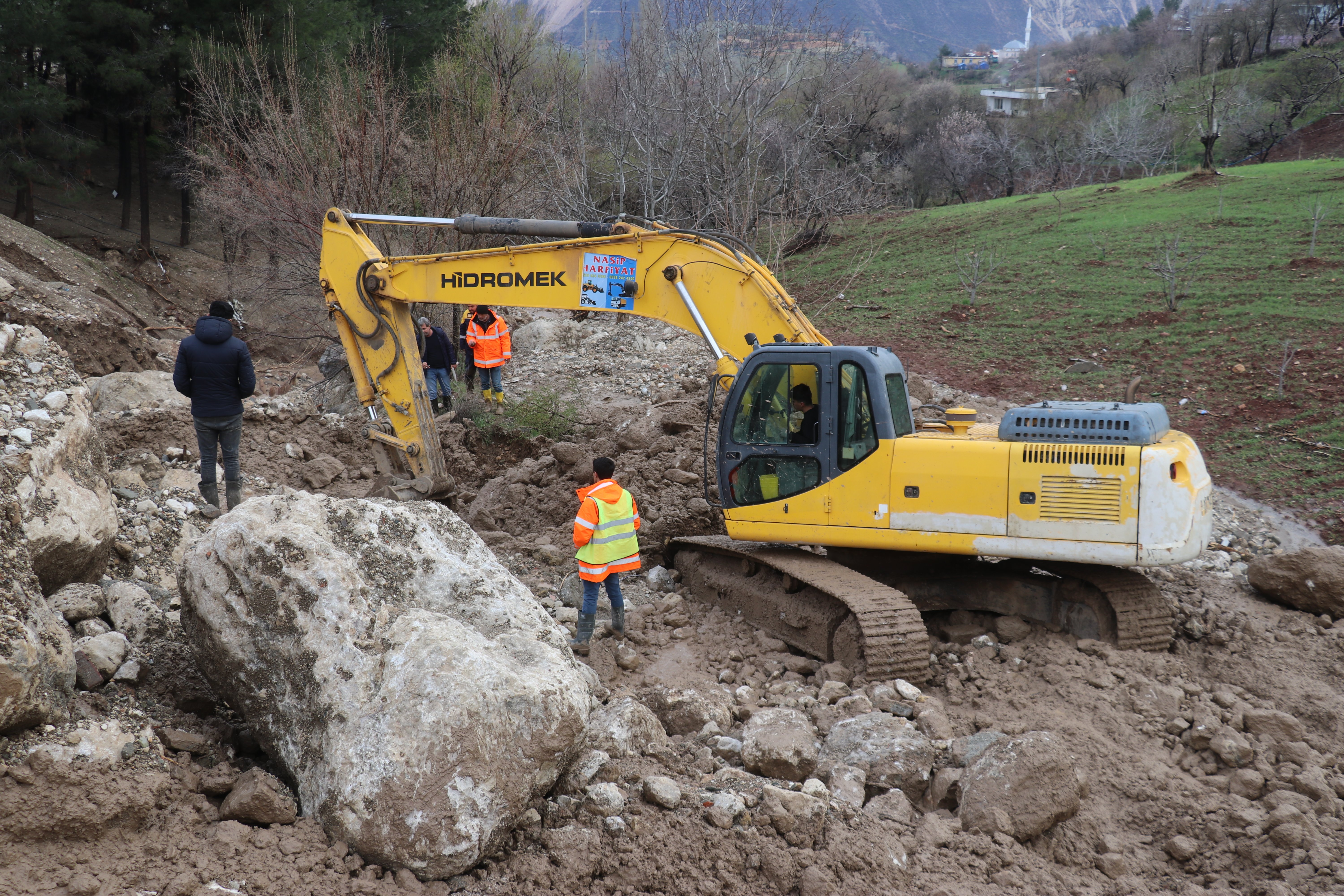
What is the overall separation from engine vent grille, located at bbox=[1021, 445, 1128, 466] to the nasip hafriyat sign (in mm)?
3210

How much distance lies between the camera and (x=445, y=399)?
12.7 meters

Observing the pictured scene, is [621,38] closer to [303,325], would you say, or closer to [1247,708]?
[303,325]

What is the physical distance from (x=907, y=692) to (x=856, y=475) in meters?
1.50

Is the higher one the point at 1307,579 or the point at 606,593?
the point at 1307,579

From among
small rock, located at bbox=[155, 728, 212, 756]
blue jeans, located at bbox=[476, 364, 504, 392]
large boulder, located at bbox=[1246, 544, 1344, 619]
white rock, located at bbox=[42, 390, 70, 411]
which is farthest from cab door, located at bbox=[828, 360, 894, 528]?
blue jeans, located at bbox=[476, 364, 504, 392]

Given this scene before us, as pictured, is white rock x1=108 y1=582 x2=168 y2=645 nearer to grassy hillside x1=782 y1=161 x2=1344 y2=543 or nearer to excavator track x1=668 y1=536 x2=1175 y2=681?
excavator track x1=668 y1=536 x2=1175 y2=681

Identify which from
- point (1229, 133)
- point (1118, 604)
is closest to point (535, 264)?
point (1118, 604)

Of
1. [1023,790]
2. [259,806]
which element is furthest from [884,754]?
[259,806]

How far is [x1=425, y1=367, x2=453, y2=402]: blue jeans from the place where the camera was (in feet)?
40.3

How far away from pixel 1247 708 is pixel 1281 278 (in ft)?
45.6

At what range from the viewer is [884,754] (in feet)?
15.9

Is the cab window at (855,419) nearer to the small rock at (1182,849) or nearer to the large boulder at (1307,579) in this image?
the small rock at (1182,849)

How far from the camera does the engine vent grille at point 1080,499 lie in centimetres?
585

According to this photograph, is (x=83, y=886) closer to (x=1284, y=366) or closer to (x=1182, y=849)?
(x=1182, y=849)
